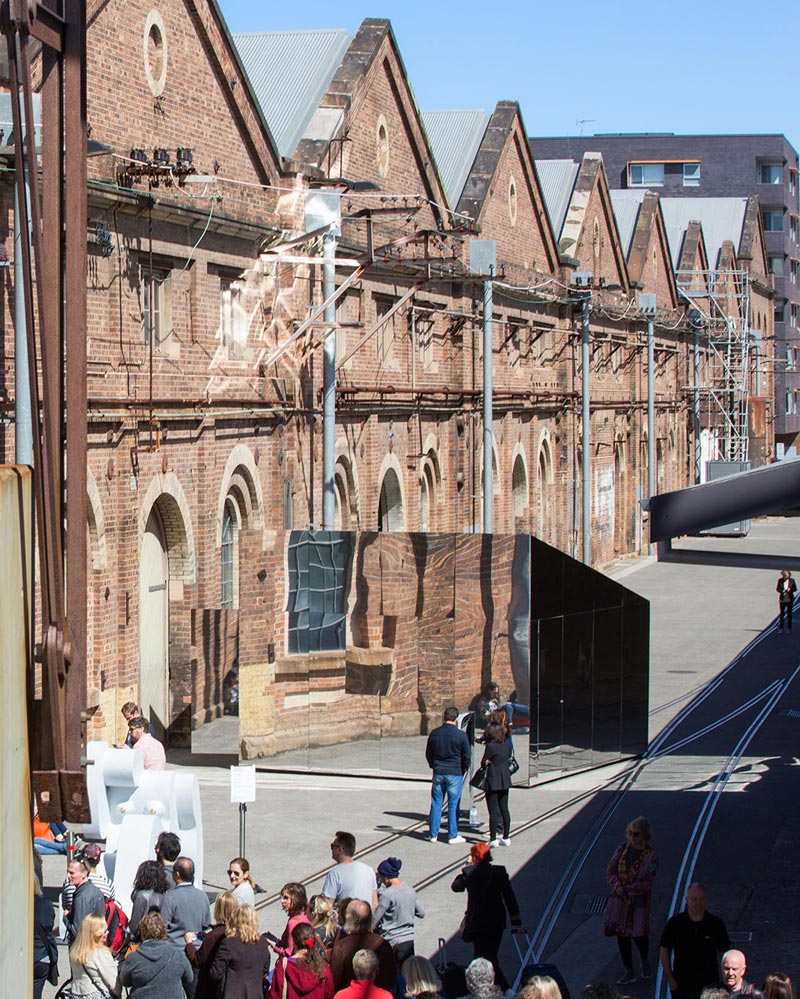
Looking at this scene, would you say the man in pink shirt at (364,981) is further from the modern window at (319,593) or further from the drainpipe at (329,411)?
the drainpipe at (329,411)

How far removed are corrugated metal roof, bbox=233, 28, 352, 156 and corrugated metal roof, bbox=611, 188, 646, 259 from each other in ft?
74.8

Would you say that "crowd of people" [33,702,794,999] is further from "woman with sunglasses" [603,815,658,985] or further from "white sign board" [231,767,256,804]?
"white sign board" [231,767,256,804]

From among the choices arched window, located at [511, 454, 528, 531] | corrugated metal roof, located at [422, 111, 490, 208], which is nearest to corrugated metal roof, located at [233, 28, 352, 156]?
corrugated metal roof, located at [422, 111, 490, 208]

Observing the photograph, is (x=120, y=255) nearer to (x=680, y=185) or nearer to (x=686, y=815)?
(x=686, y=815)

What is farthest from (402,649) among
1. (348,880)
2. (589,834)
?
(348,880)

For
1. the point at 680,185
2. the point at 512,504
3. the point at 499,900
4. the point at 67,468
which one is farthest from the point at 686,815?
the point at 680,185

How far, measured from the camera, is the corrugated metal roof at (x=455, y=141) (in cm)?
3485

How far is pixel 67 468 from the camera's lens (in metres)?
6.26

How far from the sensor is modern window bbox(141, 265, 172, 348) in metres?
19.9

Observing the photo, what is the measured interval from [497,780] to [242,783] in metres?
3.08

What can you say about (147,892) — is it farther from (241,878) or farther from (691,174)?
(691,174)

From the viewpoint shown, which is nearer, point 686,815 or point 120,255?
point 686,815

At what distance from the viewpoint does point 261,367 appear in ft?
75.1

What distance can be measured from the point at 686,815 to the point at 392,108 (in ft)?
53.5
